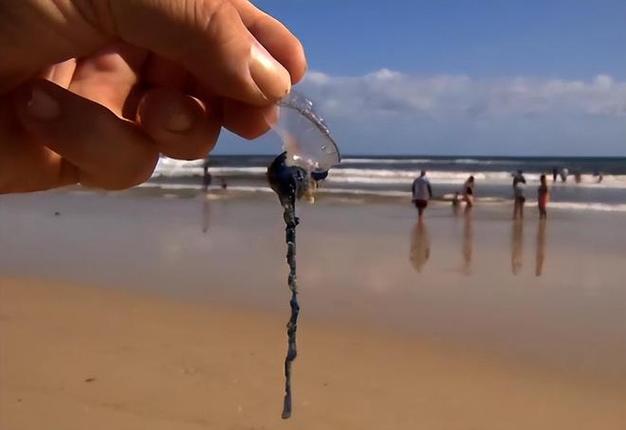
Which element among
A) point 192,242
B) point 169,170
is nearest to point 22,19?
point 192,242

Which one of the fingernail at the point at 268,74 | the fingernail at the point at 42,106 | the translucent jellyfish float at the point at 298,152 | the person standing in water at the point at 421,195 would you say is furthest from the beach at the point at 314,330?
the fingernail at the point at 268,74

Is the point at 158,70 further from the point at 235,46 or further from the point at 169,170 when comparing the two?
the point at 169,170

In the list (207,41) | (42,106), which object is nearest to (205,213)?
(42,106)

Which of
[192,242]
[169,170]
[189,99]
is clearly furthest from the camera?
[169,170]

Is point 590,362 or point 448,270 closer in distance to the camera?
point 590,362

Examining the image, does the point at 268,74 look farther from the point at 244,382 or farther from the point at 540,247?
the point at 540,247

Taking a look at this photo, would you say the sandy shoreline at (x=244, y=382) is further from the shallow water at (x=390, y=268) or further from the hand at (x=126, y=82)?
the hand at (x=126, y=82)

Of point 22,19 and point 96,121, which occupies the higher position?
point 22,19
